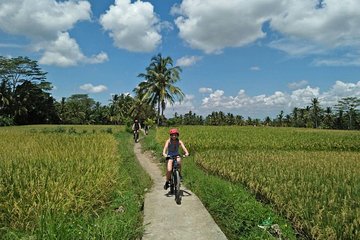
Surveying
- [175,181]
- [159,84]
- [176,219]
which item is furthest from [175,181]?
[159,84]

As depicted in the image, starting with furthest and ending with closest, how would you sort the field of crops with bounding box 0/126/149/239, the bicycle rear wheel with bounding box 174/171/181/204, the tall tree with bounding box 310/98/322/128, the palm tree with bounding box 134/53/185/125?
the tall tree with bounding box 310/98/322/128 → the palm tree with bounding box 134/53/185/125 → the bicycle rear wheel with bounding box 174/171/181/204 → the field of crops with bounding box 0/126/149/239

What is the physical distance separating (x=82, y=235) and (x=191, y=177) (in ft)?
20.8

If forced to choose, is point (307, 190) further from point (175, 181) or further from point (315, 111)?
point (315, 111)

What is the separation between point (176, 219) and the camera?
22.2 feet

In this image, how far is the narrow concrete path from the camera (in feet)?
19.5

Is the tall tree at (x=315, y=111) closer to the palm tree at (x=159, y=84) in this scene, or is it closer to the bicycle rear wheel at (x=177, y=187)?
the palm tree at (x=159, y=84)

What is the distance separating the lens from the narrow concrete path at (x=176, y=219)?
595 centimetres

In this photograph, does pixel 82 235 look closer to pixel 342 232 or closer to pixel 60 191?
pixel 60 191

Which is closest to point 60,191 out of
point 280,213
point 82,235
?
point 82,235

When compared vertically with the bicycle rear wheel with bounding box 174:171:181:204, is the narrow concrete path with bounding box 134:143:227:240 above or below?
below

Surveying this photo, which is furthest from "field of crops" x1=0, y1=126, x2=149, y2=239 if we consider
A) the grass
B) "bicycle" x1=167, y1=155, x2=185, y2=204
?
the grass

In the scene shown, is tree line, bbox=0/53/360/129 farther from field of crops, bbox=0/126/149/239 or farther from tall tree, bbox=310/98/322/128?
field of crops, bbox=0/126/149/239

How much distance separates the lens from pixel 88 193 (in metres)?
7.15

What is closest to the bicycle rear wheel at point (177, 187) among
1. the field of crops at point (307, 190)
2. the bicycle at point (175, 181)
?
the bicycle at point (175, 181)
